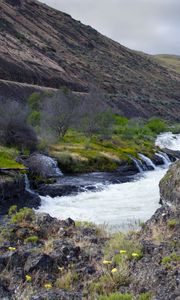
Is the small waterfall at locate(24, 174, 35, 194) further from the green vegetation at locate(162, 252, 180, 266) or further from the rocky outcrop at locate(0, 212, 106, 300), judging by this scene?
the green vegetation at locate(162, 252, 180, 266)

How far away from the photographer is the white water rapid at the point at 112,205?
2081cm

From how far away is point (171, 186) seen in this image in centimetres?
2234

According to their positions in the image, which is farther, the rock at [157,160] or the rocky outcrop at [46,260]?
the rock at [157,160]

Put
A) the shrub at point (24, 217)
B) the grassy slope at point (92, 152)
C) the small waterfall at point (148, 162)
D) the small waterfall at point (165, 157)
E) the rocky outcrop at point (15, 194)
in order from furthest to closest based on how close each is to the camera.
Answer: the small waterfall at point (165, 157), the small waterfall at point (148, 162), the grassy slope at point (92, 152), the rocky outcrop at point (15, 194), the shrub at point (24, 217)

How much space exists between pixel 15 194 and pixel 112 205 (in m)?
5.28

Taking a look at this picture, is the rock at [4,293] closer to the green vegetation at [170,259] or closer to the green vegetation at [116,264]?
the green vegetation at [116,264]

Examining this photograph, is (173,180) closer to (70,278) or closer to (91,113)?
(70,278)

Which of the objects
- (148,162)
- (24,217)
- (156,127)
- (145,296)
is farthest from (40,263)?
(156,127)

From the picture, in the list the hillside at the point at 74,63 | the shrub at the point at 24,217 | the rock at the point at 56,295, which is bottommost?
the shrub at the point at 24,217

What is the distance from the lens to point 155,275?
759 cm

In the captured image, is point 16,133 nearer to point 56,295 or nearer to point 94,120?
point 94,120

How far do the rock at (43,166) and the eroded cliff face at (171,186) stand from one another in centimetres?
904

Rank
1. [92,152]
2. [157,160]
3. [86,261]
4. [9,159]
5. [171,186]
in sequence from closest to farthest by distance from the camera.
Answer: [86,261], [171,186], [9,159], [92,152], [157,160]

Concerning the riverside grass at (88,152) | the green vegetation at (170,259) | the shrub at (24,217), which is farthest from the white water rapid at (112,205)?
the green vegetation at (170,259)
